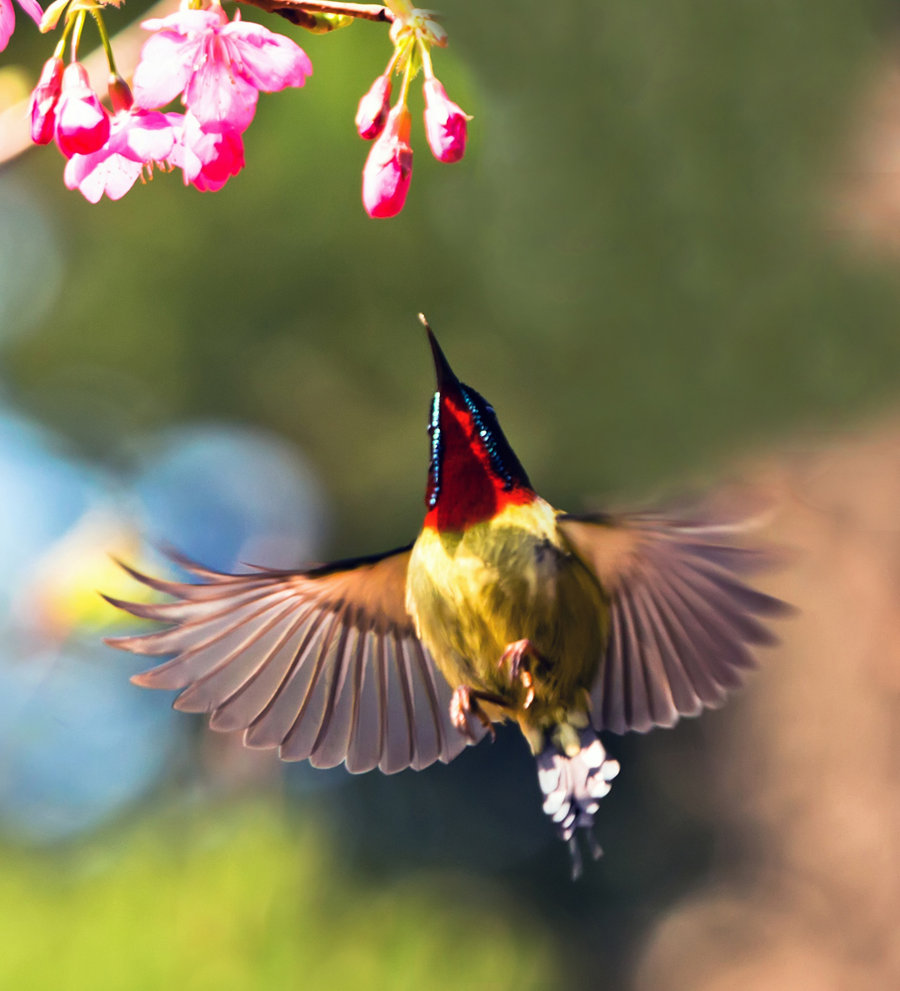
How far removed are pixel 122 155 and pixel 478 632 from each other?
61 cm

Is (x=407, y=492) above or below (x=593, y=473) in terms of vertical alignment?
above

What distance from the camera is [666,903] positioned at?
13.2 feet

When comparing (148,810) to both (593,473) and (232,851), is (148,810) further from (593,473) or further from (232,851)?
(593,473)

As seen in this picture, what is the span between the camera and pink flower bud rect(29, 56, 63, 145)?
824mm

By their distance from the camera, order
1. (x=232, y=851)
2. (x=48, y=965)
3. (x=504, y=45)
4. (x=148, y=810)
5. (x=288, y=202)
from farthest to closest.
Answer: (x=504, y=45) < (x=288, y=202) < (x=148, y=810) < (x=232, y=851) < (x=48, y=965)

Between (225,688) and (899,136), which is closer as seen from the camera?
(225,688)

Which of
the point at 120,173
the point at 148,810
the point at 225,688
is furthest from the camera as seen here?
the point at 148,810

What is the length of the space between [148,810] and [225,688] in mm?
1878

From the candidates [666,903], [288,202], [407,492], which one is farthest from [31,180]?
[666,903]

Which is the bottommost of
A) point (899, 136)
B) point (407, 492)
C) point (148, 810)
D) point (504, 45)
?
point (148, 810)

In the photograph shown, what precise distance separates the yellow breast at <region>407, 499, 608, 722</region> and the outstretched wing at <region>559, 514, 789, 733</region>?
0.06 m

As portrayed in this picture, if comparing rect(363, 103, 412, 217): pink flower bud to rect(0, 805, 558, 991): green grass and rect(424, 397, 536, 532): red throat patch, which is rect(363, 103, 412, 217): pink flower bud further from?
rect(0, 805, 558, 991): green grass

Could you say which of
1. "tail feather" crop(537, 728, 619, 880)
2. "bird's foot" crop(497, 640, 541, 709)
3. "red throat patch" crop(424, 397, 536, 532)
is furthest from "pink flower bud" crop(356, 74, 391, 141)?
"tail feather" crop(537, 728, 619, 880)

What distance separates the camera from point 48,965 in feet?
8.04
